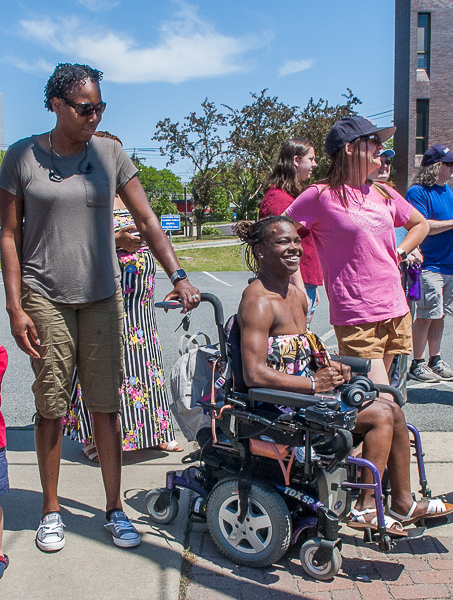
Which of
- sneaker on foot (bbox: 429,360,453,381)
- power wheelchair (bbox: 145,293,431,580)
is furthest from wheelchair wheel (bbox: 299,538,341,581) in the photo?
sneaker on foot (bbox: 429,360,453,381)

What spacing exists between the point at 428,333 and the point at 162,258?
11.4ft

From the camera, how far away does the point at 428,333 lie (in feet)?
17.7

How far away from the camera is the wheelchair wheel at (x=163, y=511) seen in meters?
2.84

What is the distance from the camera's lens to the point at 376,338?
10.0 feet

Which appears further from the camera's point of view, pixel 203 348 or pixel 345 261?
pixel 345 261

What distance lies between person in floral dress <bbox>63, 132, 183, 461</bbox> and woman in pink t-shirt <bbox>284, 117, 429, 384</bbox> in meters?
1.02

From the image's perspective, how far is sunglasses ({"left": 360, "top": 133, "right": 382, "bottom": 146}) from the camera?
3075mm

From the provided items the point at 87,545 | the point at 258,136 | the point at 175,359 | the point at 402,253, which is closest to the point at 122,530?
the point at 87,545

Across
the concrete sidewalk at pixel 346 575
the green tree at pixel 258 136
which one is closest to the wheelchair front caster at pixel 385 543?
the concrete sidewalk at pixel 346 575

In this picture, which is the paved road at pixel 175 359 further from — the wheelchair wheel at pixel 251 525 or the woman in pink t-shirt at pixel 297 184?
the wheelchair wheel at pixel 251 525

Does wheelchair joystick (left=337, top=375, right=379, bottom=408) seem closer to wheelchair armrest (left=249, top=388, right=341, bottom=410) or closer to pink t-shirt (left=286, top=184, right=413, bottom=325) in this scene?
wheelchair armrest (left=249, top=388, right=341, bottom=410)

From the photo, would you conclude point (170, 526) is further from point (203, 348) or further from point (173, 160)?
point (173, 160)

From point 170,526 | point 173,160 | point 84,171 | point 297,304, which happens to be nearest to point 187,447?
point 170,526

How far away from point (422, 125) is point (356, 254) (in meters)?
30.0
